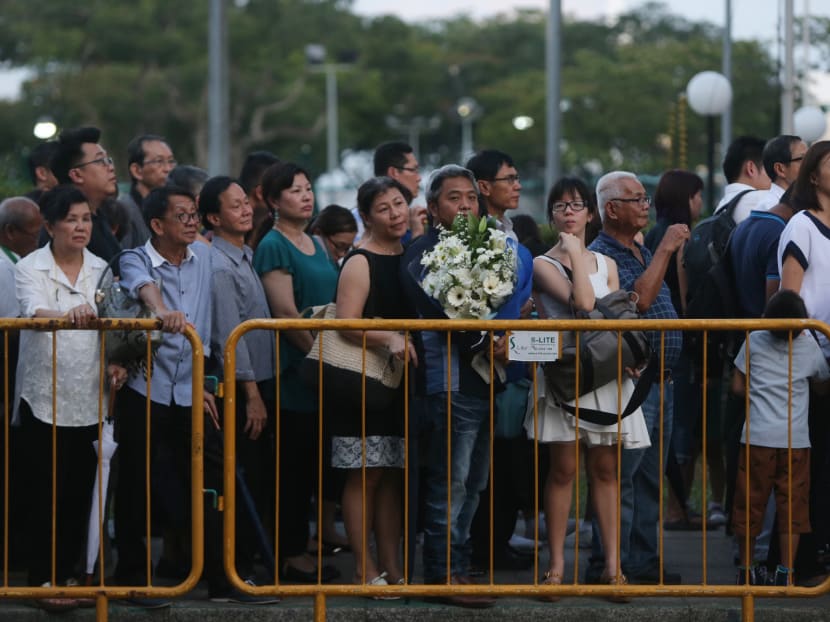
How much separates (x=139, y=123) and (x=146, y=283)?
6048cm

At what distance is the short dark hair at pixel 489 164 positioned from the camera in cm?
810

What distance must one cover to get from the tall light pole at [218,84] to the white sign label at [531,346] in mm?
10987

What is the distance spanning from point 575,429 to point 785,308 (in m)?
1.08

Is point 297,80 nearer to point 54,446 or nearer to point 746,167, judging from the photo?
point 746,167

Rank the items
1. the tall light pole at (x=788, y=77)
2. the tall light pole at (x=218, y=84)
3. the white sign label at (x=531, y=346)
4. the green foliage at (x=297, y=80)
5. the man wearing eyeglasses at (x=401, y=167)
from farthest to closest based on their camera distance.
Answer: the green foliage at (x=297, y=80)
the tall light pole at (x=788, y=77)
the tall light pole at (x=218, y=84)
the man wearing eyeglasses at (x=401, y=167)
the white sign label at (x=531, y=346)

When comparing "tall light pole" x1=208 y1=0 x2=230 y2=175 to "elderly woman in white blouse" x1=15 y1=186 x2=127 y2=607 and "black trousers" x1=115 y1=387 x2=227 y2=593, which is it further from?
"black trousers" x1=115 y1=387 x2=227 y2=593

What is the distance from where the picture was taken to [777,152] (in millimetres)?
8312

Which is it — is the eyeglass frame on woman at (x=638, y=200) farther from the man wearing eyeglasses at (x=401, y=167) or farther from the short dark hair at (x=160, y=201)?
the short dark hair at (x=160, y=201)

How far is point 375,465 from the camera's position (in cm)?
729

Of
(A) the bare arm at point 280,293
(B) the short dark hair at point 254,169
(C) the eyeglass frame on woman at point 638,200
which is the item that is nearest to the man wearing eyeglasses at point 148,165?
(B) the short dark hair at point 254,169

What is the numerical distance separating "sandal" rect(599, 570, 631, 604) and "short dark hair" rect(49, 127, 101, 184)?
140 inches

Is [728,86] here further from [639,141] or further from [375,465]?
[639,141]

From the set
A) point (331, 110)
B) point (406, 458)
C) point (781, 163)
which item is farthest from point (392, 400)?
point (331, 110)

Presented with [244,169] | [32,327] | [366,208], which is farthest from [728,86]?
[32,327]
